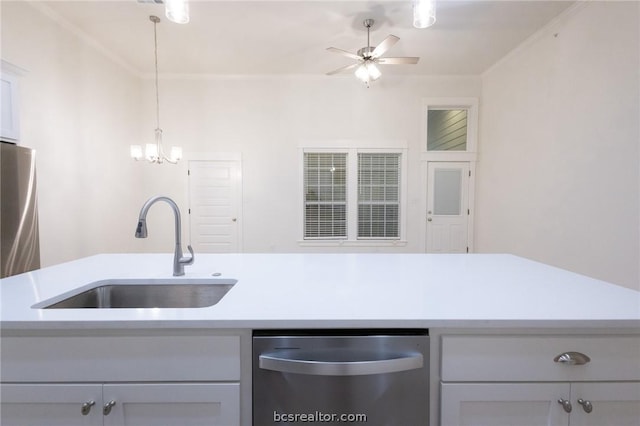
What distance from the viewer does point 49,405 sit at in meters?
0.77

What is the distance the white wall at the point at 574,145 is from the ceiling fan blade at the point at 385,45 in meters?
1.84

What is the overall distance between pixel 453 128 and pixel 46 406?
5.13m

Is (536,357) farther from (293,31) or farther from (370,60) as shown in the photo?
(293,31)

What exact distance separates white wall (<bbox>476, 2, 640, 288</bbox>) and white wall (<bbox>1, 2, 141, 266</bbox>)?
5302 mm

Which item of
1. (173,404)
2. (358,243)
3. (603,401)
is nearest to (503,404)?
(603,401)

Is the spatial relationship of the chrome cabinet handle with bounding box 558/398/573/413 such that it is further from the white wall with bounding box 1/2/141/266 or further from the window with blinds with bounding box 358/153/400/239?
the white wall with bounding box 1/2/141/266

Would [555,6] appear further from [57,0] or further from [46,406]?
[57,0]

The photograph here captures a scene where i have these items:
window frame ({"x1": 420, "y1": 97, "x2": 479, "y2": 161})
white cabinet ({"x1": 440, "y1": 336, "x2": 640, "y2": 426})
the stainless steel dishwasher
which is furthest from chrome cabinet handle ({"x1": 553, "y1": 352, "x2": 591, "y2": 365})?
window frame ({"x1": 420, "y1": 97, "x2": 479, "y2": 161})

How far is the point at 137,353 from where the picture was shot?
2.52ft

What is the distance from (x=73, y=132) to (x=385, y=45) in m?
3.58

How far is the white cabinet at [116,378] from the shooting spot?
0.76 metres

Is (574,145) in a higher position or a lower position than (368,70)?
lower

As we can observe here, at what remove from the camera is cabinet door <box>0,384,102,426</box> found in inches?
30.1

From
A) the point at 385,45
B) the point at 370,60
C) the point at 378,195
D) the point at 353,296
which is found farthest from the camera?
the point at 378,195
